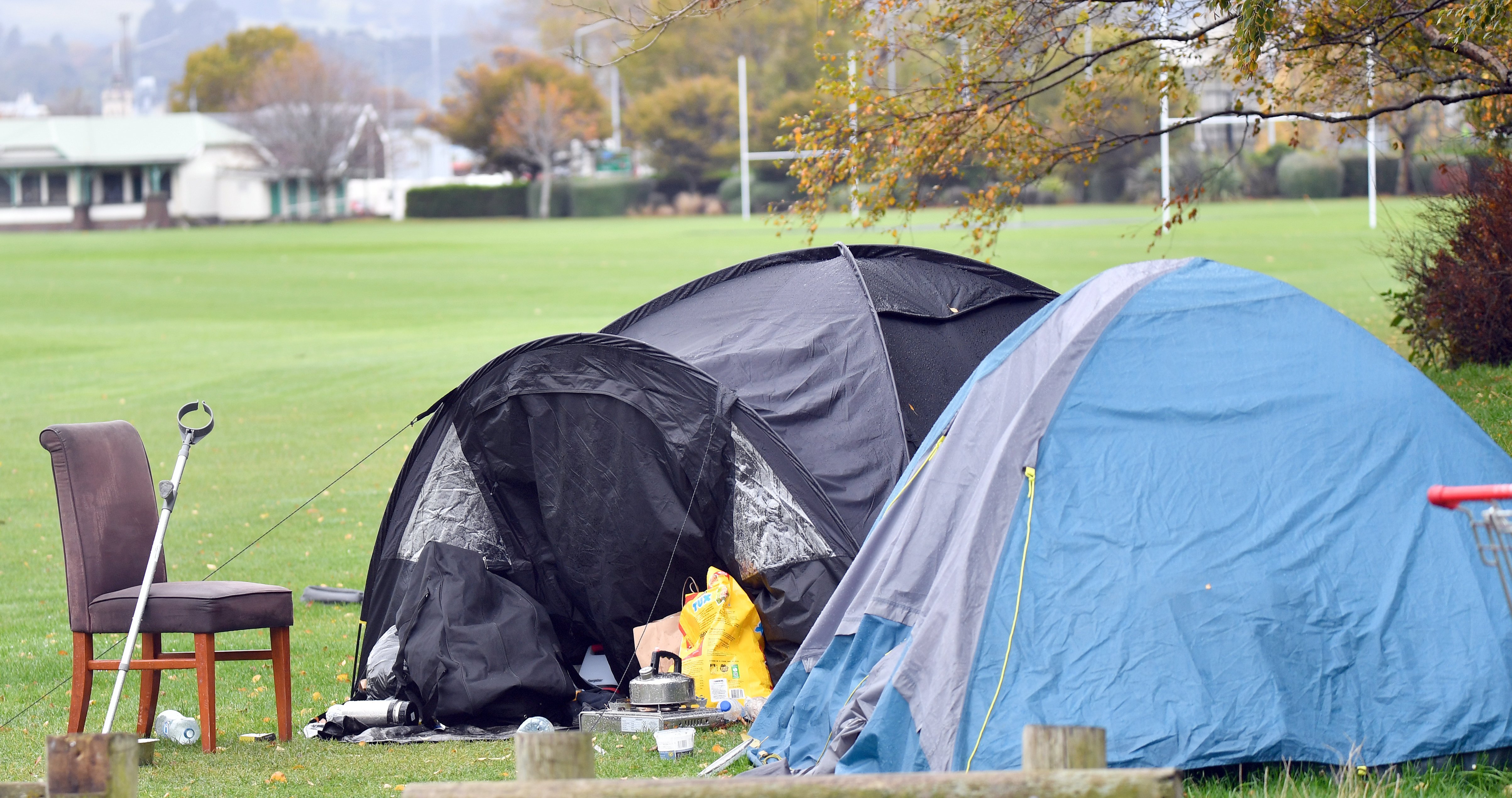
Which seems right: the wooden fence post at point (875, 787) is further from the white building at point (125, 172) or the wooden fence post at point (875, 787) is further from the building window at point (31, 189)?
the building window at point (31, 189)

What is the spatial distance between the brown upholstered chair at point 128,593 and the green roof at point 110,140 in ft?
199

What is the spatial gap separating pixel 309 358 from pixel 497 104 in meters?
50.9

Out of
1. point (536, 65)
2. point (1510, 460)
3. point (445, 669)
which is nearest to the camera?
point (1510, 460)

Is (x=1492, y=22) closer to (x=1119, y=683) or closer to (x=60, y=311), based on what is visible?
(x=1119, y=683)

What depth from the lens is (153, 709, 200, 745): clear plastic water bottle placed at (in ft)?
19.2

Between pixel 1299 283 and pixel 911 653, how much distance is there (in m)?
22.4

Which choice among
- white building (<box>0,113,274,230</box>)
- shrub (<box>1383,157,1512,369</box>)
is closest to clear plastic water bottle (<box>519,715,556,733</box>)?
shrub (<box>1383,157,1512,369</box>)

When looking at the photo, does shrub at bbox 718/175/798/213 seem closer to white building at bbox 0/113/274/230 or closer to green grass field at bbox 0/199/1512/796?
green grass field at bbox 0/199/1512/796

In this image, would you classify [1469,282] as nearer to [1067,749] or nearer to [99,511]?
[1067,749]

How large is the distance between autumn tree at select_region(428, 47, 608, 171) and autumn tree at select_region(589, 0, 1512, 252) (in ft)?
198

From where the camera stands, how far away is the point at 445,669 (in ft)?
20.0

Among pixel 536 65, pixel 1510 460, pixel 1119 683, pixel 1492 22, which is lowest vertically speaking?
pixel 1119 683

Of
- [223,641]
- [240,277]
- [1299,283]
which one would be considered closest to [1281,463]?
[223,641]

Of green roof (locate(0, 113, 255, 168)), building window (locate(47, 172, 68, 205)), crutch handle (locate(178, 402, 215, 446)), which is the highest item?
green roof (locate(0, 113, 255, 168))
